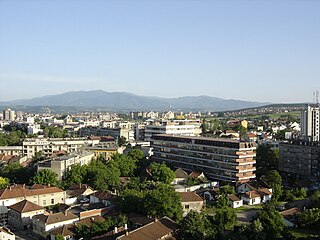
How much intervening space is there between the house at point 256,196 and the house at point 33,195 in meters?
12.2

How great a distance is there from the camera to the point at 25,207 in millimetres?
24250

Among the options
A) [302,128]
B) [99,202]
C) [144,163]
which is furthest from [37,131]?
[99,202]

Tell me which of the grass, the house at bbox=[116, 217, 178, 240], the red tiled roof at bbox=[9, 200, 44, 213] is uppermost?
the house at bbox=[116, 217, 178, 240]

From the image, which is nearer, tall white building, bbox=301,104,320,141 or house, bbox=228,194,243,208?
house, bbox=228,194,243,208

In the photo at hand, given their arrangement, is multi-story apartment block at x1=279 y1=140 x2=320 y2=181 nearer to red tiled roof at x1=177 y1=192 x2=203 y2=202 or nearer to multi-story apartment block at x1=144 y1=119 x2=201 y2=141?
red tiled roof at x1=177 y1=192 x2=203 y2=202

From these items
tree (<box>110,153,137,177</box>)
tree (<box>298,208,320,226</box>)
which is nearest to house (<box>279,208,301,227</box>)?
tree (<box>298,208,320,226</box>)

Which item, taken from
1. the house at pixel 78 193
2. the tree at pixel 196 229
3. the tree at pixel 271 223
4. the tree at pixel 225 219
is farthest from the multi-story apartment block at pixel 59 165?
the tree at pixel 271 223

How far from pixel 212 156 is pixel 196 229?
16623mm

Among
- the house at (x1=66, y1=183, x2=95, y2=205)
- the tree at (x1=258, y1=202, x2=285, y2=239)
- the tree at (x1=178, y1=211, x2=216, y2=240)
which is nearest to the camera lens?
the tree at (x1=178, y1=211, x2=216, y2=240)

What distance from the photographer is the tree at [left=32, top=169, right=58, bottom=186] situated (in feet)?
99.0

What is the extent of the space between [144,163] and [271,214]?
60.7 ft

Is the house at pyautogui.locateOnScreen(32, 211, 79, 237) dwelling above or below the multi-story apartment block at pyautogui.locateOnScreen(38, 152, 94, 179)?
below

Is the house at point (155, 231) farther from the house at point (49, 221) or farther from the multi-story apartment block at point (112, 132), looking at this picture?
the multi-story apartment block at point (112, 132)

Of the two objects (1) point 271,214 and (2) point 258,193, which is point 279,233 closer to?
(1) point 271,214
